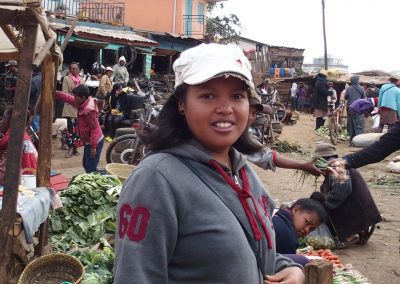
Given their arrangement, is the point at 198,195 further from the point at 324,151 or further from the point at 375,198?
the point at 375,198

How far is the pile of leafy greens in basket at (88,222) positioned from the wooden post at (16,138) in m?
0.83

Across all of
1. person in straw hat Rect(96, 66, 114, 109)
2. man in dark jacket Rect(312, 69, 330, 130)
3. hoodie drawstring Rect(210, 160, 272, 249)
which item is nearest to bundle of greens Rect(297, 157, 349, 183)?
hoodie drawstring Rect(210, 160, 272, 249)

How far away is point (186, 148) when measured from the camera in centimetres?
142

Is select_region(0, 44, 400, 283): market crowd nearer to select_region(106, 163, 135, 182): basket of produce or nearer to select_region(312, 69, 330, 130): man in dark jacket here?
select_region(106, 163, 135, 182): basket of produce

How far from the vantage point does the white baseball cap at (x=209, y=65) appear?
1383 millimetres

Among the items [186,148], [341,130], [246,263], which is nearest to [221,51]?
[186,148]

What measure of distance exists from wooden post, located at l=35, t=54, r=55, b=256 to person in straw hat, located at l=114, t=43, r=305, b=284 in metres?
2.75

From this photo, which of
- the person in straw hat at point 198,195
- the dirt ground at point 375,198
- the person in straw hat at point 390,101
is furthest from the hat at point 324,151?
the person in straw hat at point 390,101

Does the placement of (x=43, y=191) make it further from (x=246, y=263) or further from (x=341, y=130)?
(x=341, y=130)

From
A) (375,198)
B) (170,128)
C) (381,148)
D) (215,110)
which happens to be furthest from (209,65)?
(375,198)

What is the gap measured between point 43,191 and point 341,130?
13594 mm

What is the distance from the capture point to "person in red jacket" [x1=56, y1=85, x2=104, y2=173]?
685cm

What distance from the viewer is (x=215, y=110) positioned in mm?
1422

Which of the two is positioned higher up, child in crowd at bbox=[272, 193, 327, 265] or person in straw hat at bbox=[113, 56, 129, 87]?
person in straw hat at bbox=[113, 56, 129, 87]
